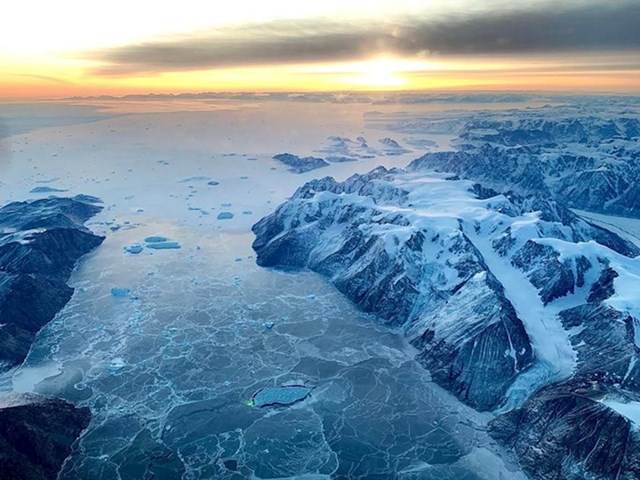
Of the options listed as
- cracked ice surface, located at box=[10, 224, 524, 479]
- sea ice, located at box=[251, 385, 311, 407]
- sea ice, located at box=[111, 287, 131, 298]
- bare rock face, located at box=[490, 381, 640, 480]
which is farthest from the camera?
sea ice, located at box=[111, 287, 131, 298]

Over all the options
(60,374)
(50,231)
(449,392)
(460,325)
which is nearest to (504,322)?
(460,325)

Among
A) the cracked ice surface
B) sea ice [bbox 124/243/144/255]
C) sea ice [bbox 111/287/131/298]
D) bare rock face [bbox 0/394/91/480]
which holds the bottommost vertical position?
sea ice [bbox 124/243/144/255]

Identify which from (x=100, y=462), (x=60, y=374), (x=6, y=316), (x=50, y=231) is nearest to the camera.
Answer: (x=100, y=462)

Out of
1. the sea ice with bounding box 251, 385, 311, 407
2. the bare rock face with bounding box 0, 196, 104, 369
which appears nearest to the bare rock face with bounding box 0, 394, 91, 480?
the bare rock face with bounding box 0, 196, 104, 369

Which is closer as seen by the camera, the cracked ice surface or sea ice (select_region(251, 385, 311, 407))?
the cracked ice surface

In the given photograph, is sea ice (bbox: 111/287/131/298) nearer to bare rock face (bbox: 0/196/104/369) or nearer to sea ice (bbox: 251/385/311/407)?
bare rock face (bbox: 0/196/104/369)

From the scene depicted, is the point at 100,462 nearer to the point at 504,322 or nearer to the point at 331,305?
the point at 331,305

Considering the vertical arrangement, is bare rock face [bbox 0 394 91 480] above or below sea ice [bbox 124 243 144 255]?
above
